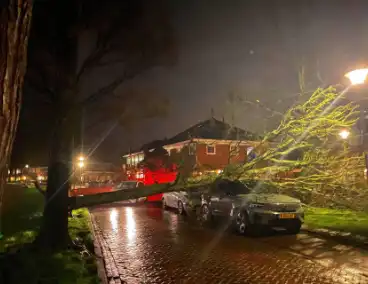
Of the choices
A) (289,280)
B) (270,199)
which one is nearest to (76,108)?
(289,280)

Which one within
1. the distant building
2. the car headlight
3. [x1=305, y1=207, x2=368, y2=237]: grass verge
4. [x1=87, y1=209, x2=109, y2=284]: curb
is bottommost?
[x1=87, y1=209, x2=109, y2=284]: curb

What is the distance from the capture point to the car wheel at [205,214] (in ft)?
49.5

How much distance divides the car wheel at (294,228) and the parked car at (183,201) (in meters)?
4.31

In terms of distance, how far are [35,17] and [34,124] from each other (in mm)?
2752

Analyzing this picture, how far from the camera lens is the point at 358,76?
6.27 metres

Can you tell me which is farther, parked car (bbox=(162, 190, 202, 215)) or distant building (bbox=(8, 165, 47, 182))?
parked car (bbox=(162, 190, 202, 215))

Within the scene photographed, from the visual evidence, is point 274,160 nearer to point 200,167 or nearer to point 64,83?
point 200,167

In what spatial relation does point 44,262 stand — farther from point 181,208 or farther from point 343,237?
point 181,208

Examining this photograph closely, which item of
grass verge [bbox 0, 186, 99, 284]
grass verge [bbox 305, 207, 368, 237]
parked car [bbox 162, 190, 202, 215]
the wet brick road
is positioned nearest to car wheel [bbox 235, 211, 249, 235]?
the wet brick road

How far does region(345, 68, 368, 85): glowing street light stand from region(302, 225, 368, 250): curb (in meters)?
5.39

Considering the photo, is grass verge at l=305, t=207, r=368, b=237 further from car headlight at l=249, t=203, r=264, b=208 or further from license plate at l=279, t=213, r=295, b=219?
car headlight at l=249, t=203, r=264, b=208

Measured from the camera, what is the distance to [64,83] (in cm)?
898

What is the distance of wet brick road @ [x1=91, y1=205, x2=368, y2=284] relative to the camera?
740 cm

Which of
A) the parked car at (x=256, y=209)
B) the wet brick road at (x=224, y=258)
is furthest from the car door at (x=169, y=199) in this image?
the parked car at (x=256, y=209)
